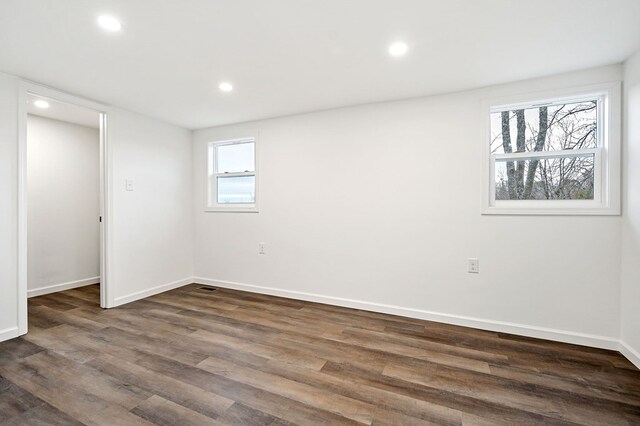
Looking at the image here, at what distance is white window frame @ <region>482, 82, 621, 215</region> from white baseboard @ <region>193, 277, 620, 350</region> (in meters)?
1.02

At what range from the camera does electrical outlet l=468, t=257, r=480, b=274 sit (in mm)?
2807

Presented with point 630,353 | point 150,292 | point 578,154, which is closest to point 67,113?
point 150,292

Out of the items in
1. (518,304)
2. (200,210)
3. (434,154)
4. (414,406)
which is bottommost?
(414,406)

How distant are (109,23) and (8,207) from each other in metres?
1.91

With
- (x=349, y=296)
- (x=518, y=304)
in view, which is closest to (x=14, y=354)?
(x=349, y=296)

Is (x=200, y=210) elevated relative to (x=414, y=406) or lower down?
elevated

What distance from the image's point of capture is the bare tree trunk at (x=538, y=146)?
2.68 m

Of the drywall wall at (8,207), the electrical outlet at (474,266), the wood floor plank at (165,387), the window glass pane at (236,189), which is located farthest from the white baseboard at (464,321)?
the drywall wall at (8,207)

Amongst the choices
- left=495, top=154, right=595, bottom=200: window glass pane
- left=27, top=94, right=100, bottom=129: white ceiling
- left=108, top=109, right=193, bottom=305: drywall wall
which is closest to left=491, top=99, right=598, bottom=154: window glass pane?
left=495, top=154, right=595, bottom=200: window glass pane

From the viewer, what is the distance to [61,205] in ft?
13.5

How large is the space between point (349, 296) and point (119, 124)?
334 cm

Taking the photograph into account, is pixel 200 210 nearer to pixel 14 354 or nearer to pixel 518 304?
pixel 14 354

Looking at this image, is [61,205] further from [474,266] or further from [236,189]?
[474,266]

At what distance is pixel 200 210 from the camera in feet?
14.4
